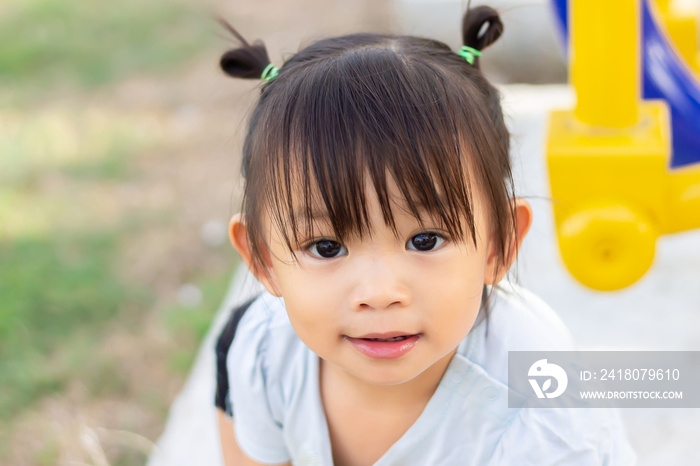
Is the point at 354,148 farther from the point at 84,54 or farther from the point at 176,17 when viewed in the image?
the point at 176,17

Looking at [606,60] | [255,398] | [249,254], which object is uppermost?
[606,60]

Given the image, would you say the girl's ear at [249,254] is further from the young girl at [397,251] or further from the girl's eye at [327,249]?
the girl's eye at [327,249]

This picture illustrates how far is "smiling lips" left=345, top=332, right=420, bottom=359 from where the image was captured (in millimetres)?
803

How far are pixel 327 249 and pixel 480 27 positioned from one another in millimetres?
346

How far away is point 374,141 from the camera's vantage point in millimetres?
779

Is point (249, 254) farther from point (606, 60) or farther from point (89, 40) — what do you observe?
point (89, 40)

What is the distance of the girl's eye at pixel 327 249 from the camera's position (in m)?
0.81

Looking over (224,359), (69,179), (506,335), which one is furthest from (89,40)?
(506,335)

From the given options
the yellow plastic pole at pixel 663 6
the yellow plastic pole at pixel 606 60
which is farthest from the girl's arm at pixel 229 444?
the yellow plastic pole at pixel 663 6

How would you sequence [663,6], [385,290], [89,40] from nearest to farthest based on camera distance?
1. [385,290]
2. [663,6]
3. [89,40]

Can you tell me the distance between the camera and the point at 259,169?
33.5 inches

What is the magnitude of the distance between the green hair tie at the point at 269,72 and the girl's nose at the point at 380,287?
29 cm

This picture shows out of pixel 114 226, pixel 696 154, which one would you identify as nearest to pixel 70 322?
pixel 114 226

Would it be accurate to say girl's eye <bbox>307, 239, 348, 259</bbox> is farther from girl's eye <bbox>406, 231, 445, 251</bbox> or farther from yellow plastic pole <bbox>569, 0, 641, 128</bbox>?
yellow plastic pole <bbox>569, 0, 641, 128</bbox>
